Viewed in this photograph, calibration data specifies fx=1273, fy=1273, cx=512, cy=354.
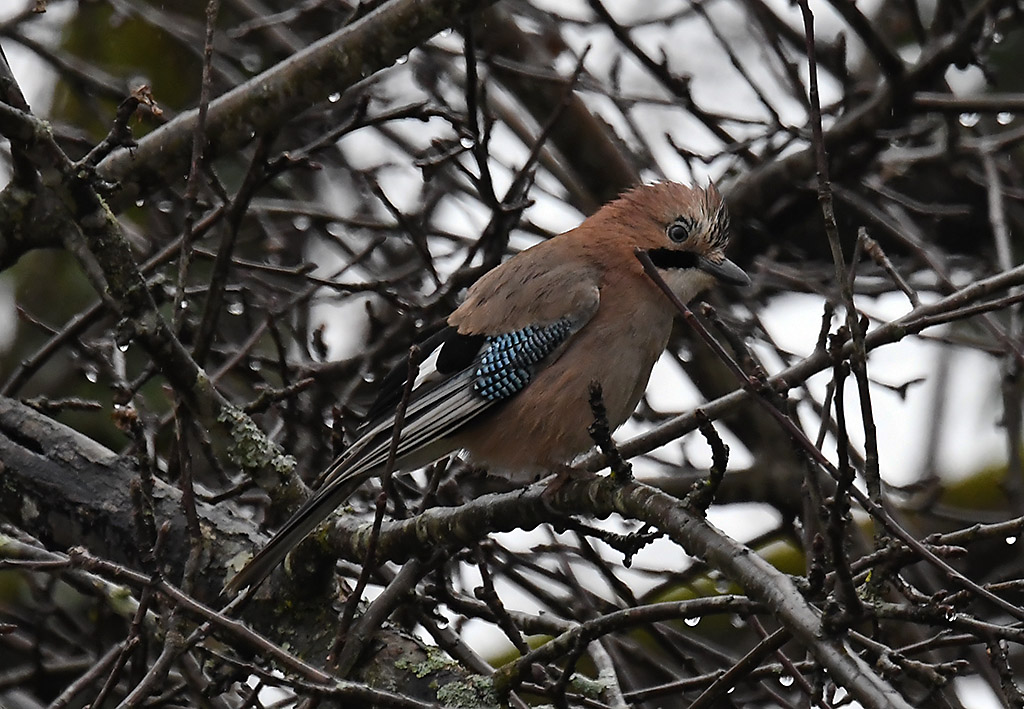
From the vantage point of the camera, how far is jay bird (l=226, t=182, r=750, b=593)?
4.95m

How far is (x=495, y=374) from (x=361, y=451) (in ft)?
2.72

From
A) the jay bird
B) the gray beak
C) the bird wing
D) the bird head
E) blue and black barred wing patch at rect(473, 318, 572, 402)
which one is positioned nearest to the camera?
the bird wing

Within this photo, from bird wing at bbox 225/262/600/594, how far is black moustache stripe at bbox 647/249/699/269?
15.2 inches

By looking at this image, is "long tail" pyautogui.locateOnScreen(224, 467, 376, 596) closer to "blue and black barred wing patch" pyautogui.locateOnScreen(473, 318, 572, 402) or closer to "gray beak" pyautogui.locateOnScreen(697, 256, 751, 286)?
"blue and black barred wing patch" pyautogui.locateOnScreen(473, 318, 572, 402)

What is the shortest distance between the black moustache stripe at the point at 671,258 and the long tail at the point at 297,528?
1.84m

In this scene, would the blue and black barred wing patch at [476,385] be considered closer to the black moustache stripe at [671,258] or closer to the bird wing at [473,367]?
the bird wing at [473,367]

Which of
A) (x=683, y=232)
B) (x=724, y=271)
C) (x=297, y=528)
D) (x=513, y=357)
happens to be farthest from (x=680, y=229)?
(x=297, y=528)

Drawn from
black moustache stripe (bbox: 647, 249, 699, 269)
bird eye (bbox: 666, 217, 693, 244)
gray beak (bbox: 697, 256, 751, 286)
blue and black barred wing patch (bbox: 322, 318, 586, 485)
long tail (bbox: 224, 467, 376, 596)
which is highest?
bird eye (bbox: 666, 217, 693, 244)

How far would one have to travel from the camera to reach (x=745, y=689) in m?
5.62

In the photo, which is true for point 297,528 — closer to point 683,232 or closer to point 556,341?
point 556,341

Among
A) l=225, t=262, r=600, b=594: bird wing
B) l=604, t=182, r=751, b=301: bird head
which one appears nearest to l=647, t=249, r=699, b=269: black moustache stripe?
l=604, t=182, r=751, b=301: bird head

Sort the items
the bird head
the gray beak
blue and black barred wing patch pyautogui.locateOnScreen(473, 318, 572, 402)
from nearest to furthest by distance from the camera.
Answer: blue and black barred wing patch pyautogui.locateOnScreen(473, 318, 572, 402), the gray beak, the bird head

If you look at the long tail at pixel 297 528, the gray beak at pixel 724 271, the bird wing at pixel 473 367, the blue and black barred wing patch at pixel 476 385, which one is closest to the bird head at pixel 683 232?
the gray beak at pixel 724 271

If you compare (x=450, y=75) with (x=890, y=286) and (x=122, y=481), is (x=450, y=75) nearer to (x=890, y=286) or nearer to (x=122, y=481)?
(x=890, y=286)
